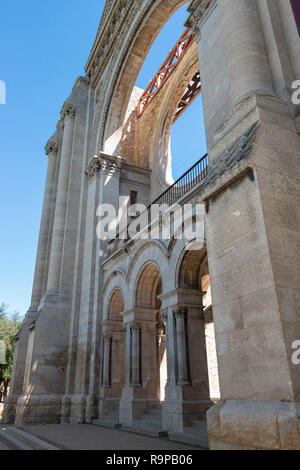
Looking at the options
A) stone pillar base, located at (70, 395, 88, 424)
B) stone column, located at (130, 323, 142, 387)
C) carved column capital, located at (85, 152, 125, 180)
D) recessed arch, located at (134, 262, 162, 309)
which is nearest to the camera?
stone column, located at (130, 323, 142, 387)

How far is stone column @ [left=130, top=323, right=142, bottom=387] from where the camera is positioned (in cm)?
942

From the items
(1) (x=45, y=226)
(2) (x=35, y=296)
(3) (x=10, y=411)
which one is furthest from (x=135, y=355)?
(1) (x=45, y=226)

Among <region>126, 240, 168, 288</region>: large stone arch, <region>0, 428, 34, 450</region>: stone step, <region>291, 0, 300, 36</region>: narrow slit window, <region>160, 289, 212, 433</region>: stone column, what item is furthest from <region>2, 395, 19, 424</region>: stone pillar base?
<region>291, 0, 300, 36</region>: narrow slit window

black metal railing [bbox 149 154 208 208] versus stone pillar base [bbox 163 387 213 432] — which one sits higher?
black metal railing [bbox 149 154 208 208]

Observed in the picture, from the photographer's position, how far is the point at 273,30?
5.55m

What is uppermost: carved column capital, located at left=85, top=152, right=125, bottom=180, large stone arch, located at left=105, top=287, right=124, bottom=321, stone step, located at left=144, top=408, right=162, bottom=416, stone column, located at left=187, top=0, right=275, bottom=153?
carved column capital, located at left=85, top=152, right=125, bottom=180

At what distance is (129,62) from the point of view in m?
14.3

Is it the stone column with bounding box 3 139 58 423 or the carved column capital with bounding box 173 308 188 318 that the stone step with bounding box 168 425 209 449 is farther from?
A: the stone column with bounding box 3 139 58 423

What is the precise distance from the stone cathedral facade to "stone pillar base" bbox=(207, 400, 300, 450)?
0.02 metres

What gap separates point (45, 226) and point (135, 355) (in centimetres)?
951

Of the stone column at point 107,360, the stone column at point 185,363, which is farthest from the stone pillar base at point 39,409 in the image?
the stone column at point 185,363

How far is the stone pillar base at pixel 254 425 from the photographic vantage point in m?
3.18
